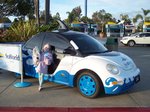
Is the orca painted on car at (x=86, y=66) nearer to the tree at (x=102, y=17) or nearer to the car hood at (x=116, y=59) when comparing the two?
the car hood at (x=116, y=59)

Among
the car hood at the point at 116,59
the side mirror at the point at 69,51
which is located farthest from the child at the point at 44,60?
the car hood at the point at 116,59

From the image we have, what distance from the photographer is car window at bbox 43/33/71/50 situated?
25.3ft

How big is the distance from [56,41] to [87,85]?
65.1 inches

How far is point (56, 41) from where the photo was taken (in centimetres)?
792

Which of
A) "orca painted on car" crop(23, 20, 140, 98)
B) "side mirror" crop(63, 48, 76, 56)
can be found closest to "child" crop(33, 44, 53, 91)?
"orca painted on car" crop(23, 20, 140, 98)

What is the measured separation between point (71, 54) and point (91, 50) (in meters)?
0.63

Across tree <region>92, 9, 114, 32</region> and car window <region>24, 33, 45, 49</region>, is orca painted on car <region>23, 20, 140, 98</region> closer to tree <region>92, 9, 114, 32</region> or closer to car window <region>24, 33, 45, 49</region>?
car window <region>24, 33, 45, 49</region>

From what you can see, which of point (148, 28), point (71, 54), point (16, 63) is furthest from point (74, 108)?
point (148, 28)

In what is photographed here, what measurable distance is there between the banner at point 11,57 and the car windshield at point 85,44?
1485mm

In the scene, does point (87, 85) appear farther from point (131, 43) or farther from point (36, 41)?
point (131, 43)

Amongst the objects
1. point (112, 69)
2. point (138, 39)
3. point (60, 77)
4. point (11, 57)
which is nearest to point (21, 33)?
point (11, 57)

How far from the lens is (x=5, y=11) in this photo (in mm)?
40625

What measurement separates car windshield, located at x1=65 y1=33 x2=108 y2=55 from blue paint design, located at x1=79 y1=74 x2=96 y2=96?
2.37 feet

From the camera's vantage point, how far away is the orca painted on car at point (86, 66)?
22.3ft
